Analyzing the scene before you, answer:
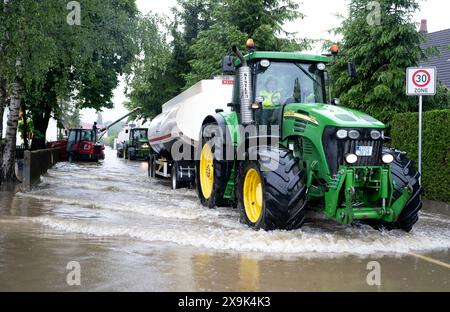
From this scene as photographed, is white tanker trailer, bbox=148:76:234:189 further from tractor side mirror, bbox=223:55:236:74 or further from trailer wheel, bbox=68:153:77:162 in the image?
trailer wheel, bbox=68:153:77:162

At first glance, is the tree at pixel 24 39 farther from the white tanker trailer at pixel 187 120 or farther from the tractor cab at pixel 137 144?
the tractor cab at pixel 137 144

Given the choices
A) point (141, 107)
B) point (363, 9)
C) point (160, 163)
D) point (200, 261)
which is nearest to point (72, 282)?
point (200, 261)

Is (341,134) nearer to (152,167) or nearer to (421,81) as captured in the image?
(421,81)

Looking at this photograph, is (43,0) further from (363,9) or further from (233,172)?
(363,9)

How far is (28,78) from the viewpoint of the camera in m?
13.4

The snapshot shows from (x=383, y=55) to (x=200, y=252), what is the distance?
440 inches

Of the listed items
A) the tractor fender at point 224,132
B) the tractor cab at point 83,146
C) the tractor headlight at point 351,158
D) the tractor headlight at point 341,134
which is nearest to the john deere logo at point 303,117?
the tractor headlight at point 341,134

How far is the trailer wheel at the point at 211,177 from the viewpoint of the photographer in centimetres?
984

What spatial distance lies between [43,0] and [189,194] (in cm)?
580

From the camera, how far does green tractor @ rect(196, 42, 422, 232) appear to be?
7.37 m

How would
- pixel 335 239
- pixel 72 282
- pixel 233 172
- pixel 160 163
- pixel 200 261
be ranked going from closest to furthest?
pixel 72 282 < pixel 200 261 < pixel 335 239 < pixel 233 172 < pixel 160 163

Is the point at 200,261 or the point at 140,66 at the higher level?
the point at 140,66

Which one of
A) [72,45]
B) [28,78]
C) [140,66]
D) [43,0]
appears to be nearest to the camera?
[43,0]

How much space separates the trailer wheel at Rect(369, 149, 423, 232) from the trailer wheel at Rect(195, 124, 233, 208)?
9.40 feet
